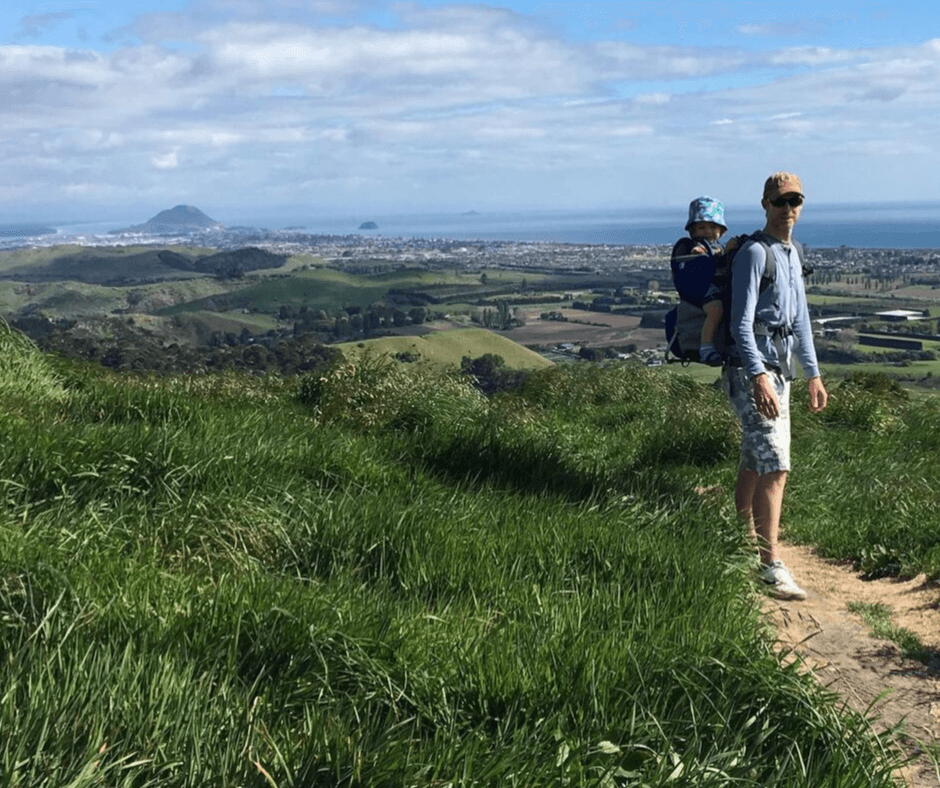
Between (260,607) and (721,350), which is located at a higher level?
(721,350)

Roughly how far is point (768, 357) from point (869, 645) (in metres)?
1.69

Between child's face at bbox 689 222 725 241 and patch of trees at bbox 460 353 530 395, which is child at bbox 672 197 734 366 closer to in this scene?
child's face at bbox 689 222 725 241

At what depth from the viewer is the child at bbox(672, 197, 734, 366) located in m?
5.86

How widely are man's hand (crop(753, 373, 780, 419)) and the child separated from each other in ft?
1.16

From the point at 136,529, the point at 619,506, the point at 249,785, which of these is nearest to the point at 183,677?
the point at 249,785

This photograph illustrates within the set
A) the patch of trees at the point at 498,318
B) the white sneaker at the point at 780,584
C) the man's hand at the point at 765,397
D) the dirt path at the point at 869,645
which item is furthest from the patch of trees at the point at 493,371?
the patch of trees at the point at 498,318

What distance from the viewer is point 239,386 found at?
37.5 ft

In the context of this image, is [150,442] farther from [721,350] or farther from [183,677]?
[721,350]

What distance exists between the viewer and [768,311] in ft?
18.9

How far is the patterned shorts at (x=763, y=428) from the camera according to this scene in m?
5.78

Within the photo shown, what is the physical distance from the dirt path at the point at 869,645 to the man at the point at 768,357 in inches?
11.9

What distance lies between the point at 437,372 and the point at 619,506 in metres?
6.58

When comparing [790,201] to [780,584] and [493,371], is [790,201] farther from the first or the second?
[493,371]

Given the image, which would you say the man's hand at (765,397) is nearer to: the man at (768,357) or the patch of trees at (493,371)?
the man at (768,357)
